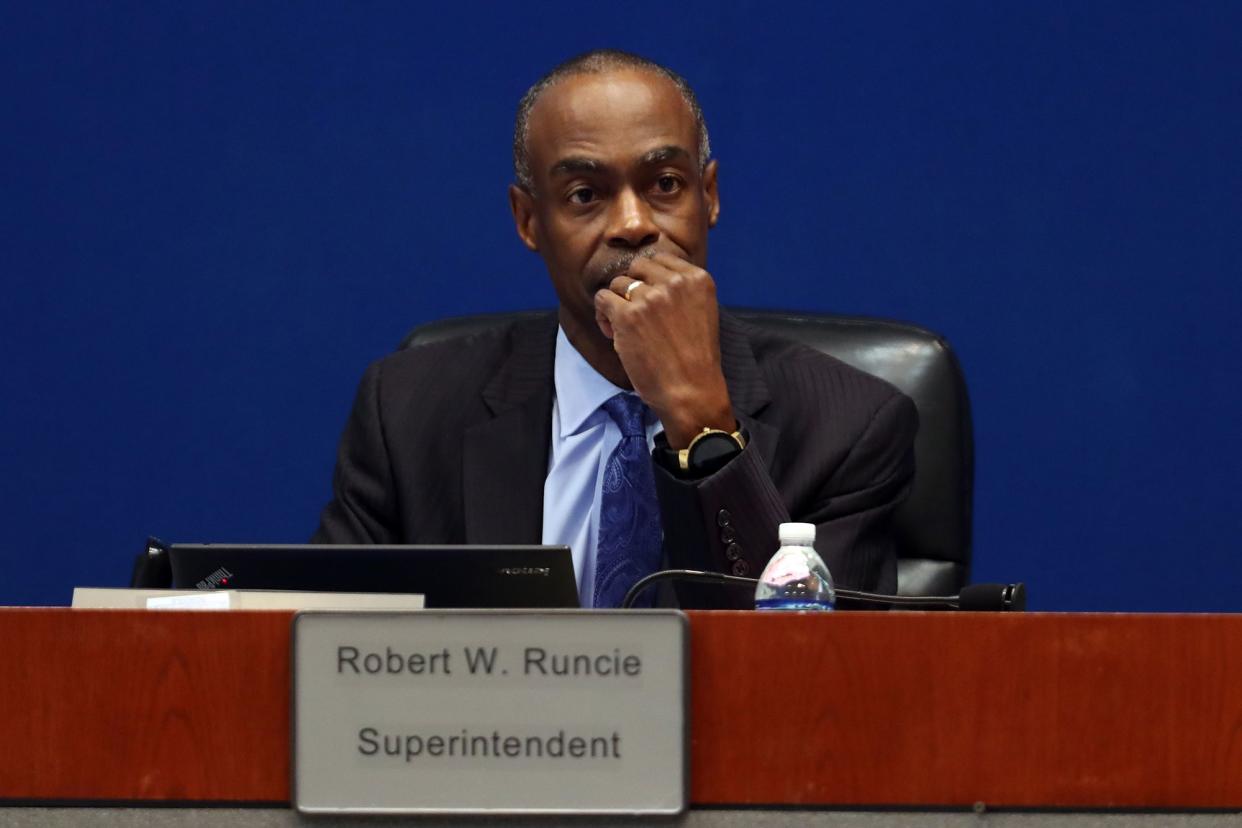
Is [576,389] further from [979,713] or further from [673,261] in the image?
[979,713]

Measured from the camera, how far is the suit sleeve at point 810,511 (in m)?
A: 1.45

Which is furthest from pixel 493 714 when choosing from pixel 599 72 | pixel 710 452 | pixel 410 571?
pixel 599 72

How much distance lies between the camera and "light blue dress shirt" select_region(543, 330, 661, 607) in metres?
1.75

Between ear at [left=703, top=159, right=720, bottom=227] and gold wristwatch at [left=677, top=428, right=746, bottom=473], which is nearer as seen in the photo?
gold wristwatch at [left=677, top=428, right=746, bottom=473]

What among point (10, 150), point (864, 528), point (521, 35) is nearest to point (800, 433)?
point (864, 528)

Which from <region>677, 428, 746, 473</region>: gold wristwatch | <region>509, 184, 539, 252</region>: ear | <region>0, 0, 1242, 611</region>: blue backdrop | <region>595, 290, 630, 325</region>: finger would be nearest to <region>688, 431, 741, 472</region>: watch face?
<region>677, 428, 746, 473</region>: gold wristwatch

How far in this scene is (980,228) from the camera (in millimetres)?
2383

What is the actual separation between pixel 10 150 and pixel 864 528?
1.44 metres

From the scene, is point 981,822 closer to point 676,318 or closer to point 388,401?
point 676,318

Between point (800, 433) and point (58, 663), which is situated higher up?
point (800, 433)

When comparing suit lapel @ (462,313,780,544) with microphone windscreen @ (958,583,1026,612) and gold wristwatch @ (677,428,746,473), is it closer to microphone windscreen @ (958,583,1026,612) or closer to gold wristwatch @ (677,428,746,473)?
gold wristwatch @ (677,428,746,473)

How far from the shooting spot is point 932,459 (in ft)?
5.96

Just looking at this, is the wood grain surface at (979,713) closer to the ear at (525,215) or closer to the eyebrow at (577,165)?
the eyebrow at (577,165)

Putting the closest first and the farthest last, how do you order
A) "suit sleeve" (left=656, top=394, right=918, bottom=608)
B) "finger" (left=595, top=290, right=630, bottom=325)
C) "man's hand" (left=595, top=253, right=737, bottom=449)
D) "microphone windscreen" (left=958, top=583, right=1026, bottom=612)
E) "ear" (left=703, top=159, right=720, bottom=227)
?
"microphone windscreen" (left=958, top=583, right=1026, bottom=612) < "suit sleeve" (left=656, top=394, right=918, bottom=608) < "man's hand" (left=595, top=253, right=737, bottom=449) < "finger" (left=595, top=290, right=630, bottom=325) < "ear" (left=703, top=159, right=720, bottom=227)
